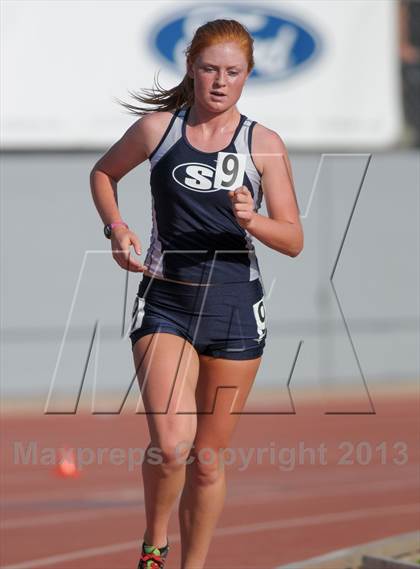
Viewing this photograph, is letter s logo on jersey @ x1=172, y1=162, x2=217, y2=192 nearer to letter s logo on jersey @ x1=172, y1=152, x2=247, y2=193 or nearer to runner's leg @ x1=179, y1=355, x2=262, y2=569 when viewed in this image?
letter s logo on jersey @ x1=172, y1=152, x2=247, y2=193

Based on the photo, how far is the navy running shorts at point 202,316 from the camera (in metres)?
5.52

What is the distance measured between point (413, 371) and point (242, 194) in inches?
548

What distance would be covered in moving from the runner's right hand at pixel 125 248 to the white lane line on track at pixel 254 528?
2.68 m

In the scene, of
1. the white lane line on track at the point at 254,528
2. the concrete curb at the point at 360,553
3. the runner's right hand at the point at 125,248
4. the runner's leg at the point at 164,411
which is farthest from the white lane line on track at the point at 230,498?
the runner's right hand at the point at 125,248

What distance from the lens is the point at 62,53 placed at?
15445mm

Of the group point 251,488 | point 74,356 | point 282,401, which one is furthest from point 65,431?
point 251,488

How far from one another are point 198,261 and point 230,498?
487 centimetres

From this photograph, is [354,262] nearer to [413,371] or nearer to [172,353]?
[413,371]

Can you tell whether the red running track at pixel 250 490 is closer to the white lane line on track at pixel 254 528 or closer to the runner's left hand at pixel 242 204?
the white lane line on track at pixel 254 528

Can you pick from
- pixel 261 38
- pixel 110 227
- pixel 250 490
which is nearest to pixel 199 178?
pixel 110 227

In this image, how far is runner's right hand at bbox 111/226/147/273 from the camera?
531 centimetres

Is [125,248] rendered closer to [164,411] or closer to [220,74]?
[164,411]

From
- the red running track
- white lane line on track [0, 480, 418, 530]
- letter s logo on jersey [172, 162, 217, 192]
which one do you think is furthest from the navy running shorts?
white lane line on track [0, 480, 418, 530]

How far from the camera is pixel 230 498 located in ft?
32.9
